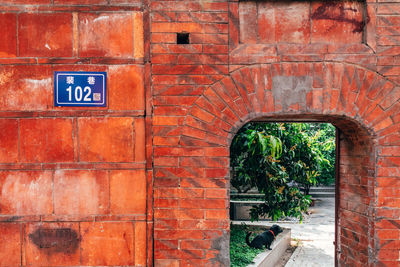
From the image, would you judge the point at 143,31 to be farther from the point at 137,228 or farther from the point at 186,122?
the point at 137,228

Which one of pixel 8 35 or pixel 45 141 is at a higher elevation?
pixel 8 35

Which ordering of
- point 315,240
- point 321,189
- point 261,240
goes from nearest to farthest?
point 261,240 → point 315,240 → point 321,189

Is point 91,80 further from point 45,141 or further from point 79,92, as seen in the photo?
point 45,141

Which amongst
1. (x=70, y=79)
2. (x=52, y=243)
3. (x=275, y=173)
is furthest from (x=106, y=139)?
(x=275, y=173)

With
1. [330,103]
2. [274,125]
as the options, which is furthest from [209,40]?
[274,125]

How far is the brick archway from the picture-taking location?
2445mm

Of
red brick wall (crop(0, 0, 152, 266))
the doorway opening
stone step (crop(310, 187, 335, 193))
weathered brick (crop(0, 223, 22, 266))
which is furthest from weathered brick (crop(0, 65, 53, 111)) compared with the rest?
stone step (crop(310, 187, 335, 193))

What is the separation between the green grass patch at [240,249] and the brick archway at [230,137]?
2946 mm

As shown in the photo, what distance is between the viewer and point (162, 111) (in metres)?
2.48

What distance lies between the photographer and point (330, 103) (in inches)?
96.2

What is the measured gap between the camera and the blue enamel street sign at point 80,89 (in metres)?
2.49

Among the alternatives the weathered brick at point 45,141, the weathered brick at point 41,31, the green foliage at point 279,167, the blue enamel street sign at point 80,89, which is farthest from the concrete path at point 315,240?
the weathered brick at point 41,31

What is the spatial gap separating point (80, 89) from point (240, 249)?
4.69 m

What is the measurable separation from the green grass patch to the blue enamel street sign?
394 cm
